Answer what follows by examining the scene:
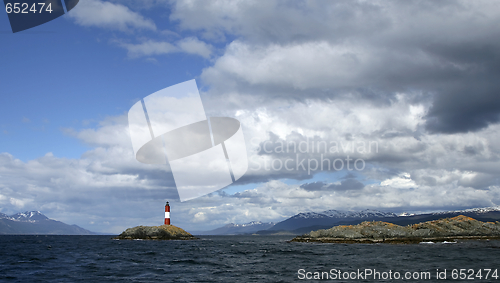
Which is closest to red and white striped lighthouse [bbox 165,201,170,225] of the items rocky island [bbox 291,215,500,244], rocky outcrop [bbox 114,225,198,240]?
rocky outcrop [bbox 114,225,198,240]

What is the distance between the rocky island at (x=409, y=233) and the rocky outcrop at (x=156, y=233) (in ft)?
140

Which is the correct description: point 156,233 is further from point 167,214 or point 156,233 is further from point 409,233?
point 409,233

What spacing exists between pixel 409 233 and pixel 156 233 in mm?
74914

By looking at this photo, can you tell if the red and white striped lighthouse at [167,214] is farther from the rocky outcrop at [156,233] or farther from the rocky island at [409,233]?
the rocky island at [409,233]

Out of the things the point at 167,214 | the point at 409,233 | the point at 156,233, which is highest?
the point at 167,214

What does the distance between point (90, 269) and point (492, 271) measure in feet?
129

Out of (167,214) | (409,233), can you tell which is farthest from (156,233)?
(409,233)

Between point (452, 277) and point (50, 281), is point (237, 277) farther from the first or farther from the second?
point (452, 277)

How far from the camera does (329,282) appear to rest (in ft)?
84.8

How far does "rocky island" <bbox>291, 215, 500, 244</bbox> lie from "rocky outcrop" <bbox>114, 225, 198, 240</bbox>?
42620mm

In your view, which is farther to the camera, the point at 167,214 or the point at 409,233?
the point at 167,214

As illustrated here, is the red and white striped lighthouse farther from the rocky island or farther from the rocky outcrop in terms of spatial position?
the rocky island

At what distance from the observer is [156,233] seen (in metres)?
106

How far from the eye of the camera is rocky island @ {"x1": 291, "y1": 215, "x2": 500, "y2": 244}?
80.6 meters
